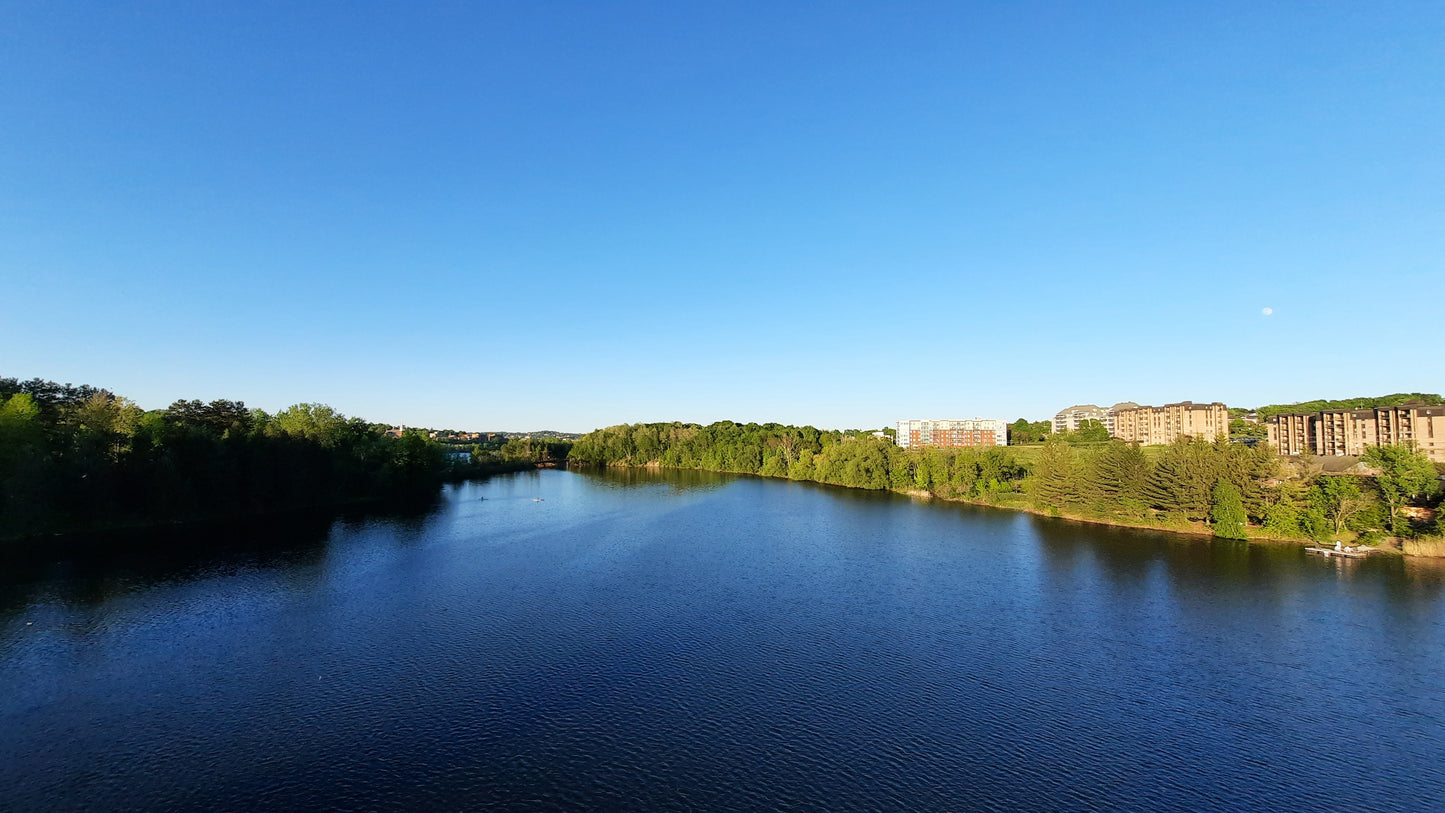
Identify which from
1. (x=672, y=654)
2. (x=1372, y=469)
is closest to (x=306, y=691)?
(x=672, y=654)

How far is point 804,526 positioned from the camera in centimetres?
5409

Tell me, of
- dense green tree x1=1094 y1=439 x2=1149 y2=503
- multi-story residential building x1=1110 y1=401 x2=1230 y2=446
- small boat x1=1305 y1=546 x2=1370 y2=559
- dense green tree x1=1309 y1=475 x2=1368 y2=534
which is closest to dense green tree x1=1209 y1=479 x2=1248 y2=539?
dense green tree x1=1309 y1=475 x2=1368 y2=534

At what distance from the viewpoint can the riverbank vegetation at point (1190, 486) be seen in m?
40.3

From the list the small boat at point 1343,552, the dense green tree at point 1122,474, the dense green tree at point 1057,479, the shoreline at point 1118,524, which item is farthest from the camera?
the dense green tree at point 1057,479

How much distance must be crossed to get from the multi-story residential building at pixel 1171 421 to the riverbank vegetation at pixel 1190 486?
109 ft

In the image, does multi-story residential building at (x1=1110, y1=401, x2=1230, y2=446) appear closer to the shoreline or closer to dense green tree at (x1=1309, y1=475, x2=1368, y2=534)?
the shoreline

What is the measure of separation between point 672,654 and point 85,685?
2026 cm

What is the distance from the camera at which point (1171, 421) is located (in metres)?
99.9

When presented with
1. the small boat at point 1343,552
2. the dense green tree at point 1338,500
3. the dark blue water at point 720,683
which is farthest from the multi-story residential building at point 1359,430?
the dark blue water at point 720,683

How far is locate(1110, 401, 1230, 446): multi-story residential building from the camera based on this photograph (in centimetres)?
9544

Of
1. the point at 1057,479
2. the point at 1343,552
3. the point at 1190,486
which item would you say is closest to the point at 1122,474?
the point at 1190,486

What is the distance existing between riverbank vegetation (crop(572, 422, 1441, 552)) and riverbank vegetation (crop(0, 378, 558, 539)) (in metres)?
67.3

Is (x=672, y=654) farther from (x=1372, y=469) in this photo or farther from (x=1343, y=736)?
(x=1372, y=469)

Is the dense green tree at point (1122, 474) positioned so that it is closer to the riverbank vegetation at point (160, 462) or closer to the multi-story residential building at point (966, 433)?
the riverbank vegetation at point (160, 462)
